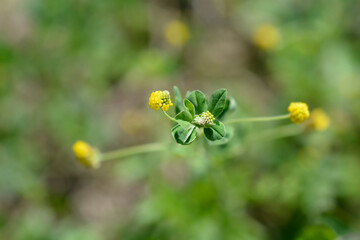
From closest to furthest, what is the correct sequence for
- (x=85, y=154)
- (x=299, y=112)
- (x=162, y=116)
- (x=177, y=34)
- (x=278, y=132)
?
1. (x=299, y=112)
2. (x=85, y=154)
3. (x=278, y=132)
4. (x=162, y=116)
5. (x=177, y=34)

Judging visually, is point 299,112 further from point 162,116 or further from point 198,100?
point 162,116

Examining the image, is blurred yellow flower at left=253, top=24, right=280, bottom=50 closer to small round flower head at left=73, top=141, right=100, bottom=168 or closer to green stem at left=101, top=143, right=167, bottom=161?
green stem at left=101, top=143, right=167, bottom=161

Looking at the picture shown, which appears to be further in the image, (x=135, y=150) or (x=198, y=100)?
(x=135, y=150)

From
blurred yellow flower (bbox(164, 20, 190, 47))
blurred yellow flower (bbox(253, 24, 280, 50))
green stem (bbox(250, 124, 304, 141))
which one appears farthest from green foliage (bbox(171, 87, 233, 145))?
blurred yellow flower (bbox(164, 20, 190, 47))

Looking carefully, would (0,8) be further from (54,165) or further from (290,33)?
(290,33)

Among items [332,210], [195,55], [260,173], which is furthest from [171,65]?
[332,210]

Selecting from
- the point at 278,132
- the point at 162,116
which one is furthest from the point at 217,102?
the point at 162,116
